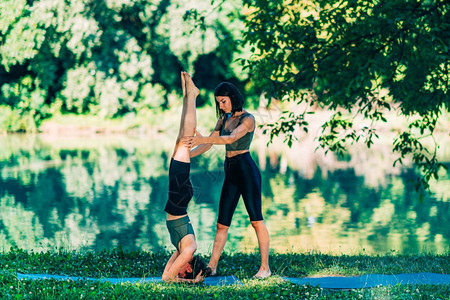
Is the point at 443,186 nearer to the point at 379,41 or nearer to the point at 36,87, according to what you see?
the point at 379,41

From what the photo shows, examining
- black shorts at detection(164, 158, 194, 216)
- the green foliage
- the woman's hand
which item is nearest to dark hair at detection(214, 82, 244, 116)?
the woman's hand

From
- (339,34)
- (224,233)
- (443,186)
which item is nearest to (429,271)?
(224,233)

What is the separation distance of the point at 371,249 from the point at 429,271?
4.67 meters

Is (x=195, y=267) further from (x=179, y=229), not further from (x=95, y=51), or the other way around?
(x=95, y=51)

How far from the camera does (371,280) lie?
687 centimetres

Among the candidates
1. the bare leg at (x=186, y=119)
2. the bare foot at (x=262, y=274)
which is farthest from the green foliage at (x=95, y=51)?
the bare foot at (x=262, y=274)

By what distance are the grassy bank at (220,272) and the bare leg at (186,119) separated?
141cm

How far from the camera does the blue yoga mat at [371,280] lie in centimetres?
662

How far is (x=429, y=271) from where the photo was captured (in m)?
7.68

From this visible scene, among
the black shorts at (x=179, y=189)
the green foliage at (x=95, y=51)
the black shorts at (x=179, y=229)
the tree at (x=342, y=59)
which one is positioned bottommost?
the black shorts at (x=179, y=229)

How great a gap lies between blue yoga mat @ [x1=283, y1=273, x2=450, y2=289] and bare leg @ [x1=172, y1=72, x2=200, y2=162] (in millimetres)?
1818

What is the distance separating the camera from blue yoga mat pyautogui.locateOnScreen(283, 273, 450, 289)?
21.7 ft

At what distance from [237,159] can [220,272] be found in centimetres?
144

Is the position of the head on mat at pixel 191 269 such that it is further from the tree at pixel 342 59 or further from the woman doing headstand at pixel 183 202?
the tree at pixel 342 59
